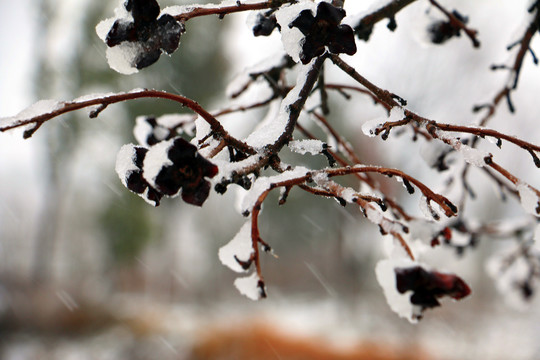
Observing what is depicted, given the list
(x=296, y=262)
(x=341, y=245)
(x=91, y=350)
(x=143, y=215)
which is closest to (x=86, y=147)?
(x=143, y=215)

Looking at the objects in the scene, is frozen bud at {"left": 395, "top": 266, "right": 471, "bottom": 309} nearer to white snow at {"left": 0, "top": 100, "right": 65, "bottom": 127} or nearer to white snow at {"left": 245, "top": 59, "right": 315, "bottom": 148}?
white snow at {"left": 245, "top": 59, "right": 315, "bottom": 148}

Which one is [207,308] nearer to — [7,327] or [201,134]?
[7,327]

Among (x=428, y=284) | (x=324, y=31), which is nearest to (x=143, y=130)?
(x=324, y=31)

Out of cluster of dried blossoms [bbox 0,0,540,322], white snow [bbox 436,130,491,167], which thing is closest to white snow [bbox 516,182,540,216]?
cluster of dried blossoms [bbox 0,0,540,322]

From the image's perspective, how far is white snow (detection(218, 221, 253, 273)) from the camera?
1.69 ft

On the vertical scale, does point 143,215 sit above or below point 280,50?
above

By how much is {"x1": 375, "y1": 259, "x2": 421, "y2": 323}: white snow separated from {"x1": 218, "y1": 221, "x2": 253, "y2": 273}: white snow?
25cm

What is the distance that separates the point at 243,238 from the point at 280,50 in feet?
1.77

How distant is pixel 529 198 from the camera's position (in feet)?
1.78

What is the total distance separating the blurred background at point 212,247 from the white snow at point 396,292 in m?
4.94

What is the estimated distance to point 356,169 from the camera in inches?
17.4

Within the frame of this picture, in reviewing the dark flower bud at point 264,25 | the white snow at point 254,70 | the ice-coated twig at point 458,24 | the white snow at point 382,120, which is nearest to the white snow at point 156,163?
the white snow at point 382,120

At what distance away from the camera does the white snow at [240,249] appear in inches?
20.2

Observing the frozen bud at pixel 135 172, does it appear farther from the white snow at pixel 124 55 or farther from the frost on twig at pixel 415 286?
the frost on twig at pixel 415 286
